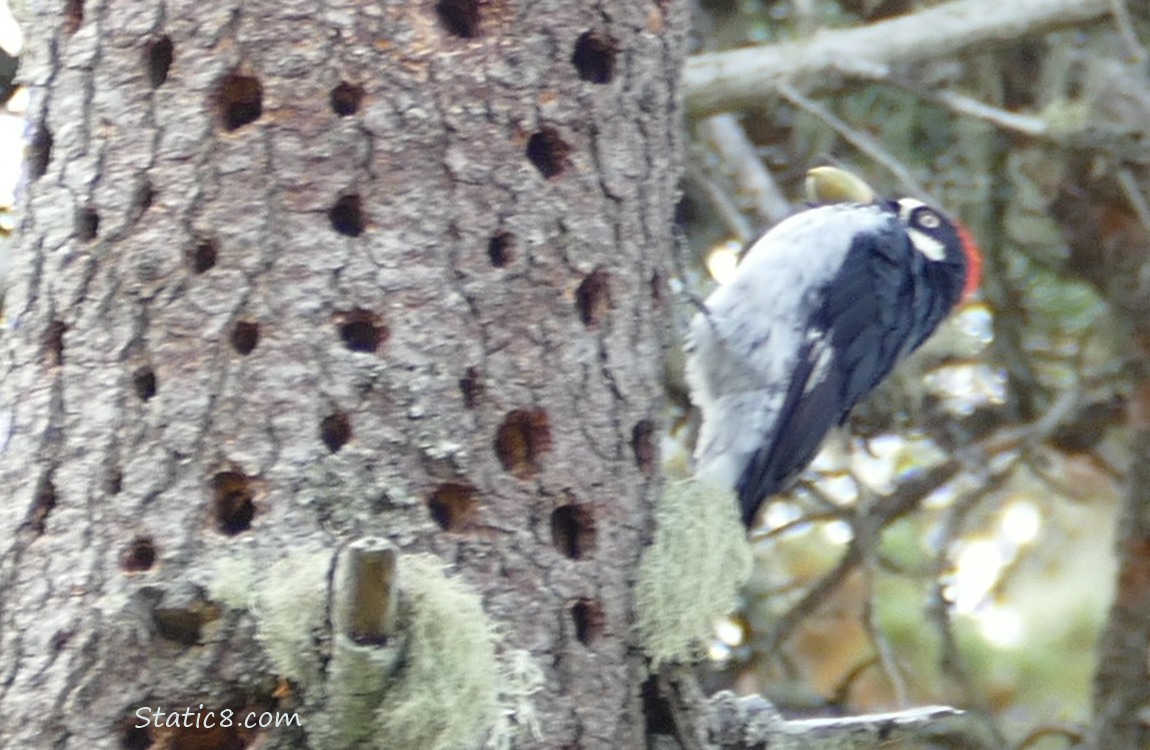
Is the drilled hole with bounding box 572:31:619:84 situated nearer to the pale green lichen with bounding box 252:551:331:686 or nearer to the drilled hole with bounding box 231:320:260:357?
the drilled hole with bounding box 231:320:260:357

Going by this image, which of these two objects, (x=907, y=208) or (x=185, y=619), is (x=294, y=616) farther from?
(x=907, y=208)

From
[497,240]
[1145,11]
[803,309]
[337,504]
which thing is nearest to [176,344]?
[337,504]

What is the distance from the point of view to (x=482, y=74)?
209cm

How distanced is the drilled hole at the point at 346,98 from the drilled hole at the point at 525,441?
1.39ft

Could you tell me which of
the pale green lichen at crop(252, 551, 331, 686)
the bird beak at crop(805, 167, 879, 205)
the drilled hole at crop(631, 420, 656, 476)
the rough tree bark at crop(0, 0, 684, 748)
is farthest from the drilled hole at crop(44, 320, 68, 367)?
the bird beak at crop(805, 167, 879, 205)

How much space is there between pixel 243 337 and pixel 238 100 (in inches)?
→ 11.9

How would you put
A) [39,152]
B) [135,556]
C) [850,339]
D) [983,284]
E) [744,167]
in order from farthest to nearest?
[983,284] < [744,167] < [850,339] < [39,152] < [135,556]

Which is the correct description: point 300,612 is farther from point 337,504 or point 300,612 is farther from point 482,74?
point 482,74

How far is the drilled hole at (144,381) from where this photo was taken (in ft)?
6.52

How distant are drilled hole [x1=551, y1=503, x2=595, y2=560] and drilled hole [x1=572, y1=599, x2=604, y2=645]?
2.4 inches

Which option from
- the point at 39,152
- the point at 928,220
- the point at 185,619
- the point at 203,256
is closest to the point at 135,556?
the point at 185,619

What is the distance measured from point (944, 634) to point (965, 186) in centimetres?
118

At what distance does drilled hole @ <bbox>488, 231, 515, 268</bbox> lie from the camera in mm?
2078

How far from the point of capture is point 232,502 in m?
1.94
